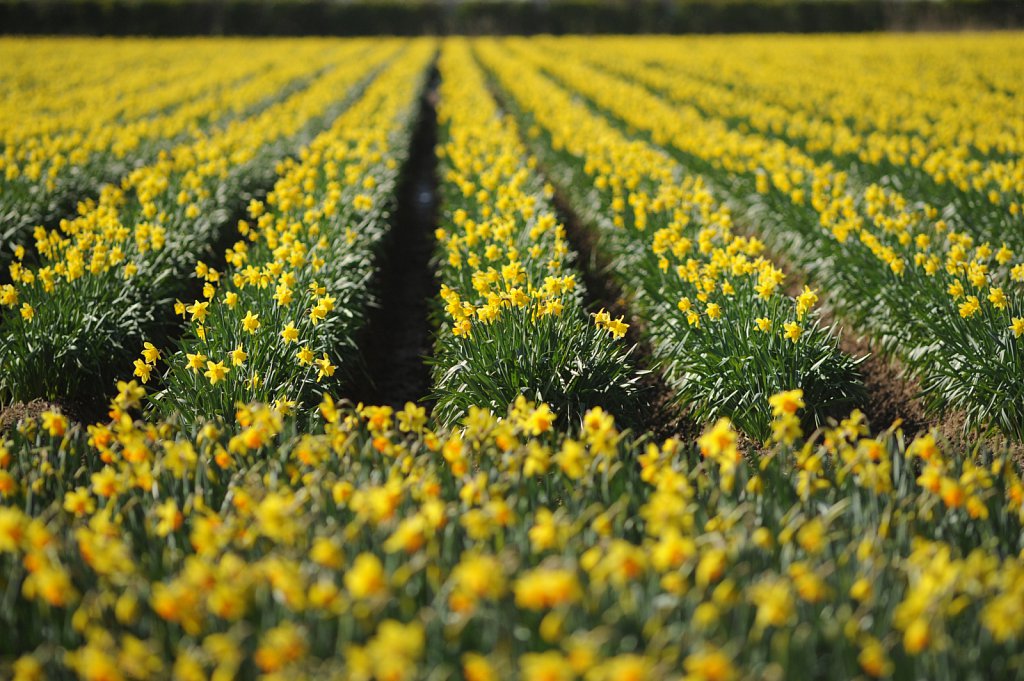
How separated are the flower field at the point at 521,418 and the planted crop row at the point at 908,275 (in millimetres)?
33

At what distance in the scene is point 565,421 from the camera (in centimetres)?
483

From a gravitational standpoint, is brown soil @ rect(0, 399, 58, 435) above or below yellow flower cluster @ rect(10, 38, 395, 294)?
below

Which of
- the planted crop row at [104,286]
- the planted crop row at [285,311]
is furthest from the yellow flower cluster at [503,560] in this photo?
the planted crop row at [104,286]

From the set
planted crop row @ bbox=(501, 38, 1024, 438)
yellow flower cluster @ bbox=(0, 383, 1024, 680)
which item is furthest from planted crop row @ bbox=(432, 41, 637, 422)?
planted crop row @ bbox=(501, 38, 1024, 438)

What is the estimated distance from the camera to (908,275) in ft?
18.7

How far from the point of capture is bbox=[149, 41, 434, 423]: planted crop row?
4590 mm

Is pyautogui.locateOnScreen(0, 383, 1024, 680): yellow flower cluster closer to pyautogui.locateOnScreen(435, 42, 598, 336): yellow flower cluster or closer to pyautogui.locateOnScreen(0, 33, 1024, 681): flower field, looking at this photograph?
pyautogui.locateOnScreen(0, 33, 1024, 681): flower field

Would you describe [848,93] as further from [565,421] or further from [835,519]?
[835,519]

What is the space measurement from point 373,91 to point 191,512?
14940 millimetres

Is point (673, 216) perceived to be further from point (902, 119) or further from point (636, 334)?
point (902, 119)

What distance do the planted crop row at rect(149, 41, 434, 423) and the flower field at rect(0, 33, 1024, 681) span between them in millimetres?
32

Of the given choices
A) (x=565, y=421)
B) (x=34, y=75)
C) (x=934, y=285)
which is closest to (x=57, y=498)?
(x=565, y=421)

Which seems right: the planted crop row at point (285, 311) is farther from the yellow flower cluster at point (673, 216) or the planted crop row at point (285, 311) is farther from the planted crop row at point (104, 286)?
the yellow flower cluster at point (673, 216)

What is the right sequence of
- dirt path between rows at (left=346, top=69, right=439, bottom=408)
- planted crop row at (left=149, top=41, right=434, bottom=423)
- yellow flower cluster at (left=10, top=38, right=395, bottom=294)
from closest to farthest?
planted crop row at (left=149, top=41, right=434, bottom=423)
yellow flower cluster at (left=10, top=38, right=395, bottom=294)
dirt path between rows at (left=346, top=69, right=439, bottom=408)
